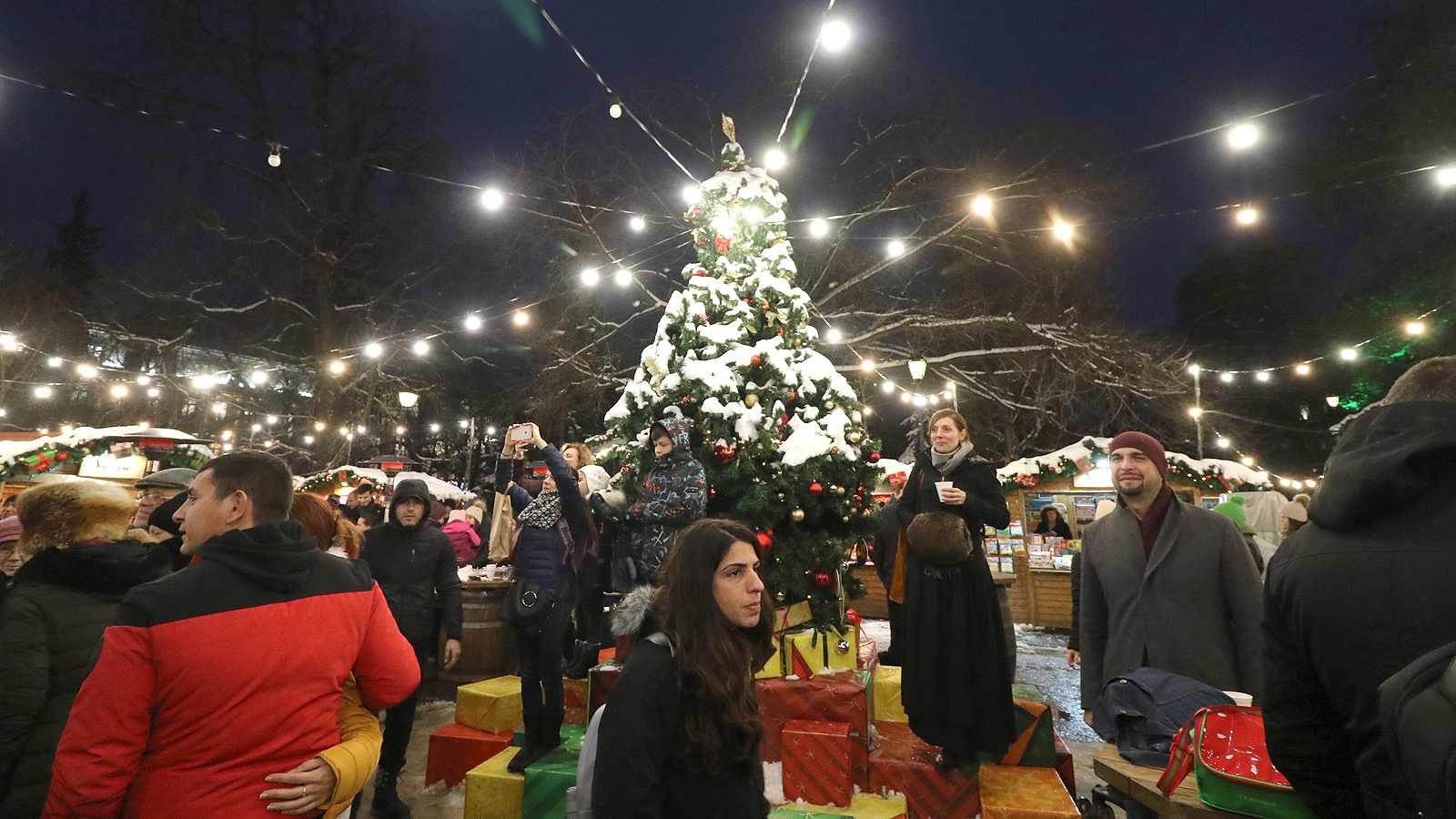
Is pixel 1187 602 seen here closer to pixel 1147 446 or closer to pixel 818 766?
pixel 1147 446

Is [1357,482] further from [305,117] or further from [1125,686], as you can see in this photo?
[305,117]

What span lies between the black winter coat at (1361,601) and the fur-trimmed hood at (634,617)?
5.20ft

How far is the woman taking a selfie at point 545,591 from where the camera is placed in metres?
4.24

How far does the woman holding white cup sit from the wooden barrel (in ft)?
15.8

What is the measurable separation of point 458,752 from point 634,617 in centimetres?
370

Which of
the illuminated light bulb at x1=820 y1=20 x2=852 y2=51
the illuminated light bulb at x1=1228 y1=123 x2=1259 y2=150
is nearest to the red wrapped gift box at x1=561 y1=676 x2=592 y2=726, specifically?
the illuminated light bulb at x1=820 y1=20 x2=852 y2=51

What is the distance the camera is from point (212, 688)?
173cm

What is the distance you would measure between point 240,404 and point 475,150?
10123 millimetres

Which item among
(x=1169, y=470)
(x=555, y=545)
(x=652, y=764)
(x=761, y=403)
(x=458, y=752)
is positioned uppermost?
(x=761, y=403)

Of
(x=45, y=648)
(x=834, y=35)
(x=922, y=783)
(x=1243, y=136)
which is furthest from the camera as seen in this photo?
(x=1243, y=136)

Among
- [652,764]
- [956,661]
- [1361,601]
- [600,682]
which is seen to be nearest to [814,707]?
[956,661]

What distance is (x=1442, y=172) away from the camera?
7.43 metres

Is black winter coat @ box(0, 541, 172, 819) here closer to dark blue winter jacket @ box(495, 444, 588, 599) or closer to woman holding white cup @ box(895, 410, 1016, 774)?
dark blue winter jacket @ box(495, 444, 588, 599)

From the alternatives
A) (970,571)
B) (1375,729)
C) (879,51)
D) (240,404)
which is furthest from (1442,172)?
(240,404)
